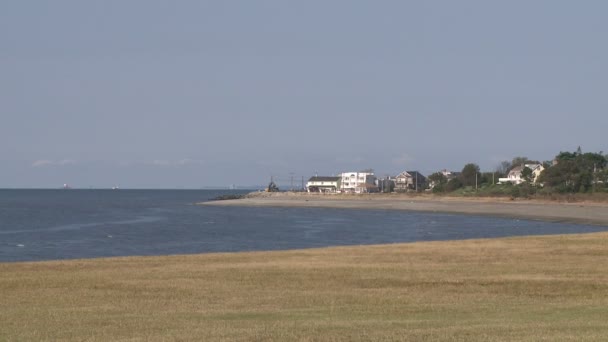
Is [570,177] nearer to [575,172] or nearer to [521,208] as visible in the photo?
[575,172]

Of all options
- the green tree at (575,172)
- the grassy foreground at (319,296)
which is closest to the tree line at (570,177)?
the green tree at (575,172)

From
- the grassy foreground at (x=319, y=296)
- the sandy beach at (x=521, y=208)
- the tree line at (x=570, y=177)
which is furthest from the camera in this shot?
the tree line at (x=570, y=177)

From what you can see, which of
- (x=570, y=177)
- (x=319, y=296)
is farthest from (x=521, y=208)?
(x=319, y=296)

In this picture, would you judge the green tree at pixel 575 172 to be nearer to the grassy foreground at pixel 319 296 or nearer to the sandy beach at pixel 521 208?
the sandy beach at pixel 521 208

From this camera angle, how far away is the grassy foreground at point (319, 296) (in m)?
17.7

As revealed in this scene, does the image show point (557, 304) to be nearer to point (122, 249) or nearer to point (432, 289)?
point (432, 289)

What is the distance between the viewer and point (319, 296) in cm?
2464

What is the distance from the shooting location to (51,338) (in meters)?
17.1

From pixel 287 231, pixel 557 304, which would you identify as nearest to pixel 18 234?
pixel 287 231

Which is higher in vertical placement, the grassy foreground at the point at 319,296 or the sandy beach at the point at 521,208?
the sandy beach at the point at 521,208

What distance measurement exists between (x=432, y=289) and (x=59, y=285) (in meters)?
10.4

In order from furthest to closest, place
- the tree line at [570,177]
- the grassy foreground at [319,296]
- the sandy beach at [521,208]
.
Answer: the tree line at [570,177]
the sandy beach at [521,208]
the grassy foreground at [319,296]

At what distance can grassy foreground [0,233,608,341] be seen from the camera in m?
17.7

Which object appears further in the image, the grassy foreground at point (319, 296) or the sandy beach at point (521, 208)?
the sandy beach at point (521, 208)
